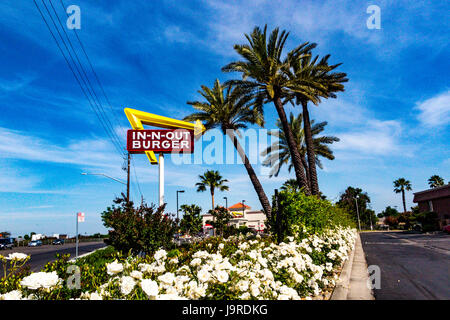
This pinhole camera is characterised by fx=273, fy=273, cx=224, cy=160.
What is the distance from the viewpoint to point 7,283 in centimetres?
279

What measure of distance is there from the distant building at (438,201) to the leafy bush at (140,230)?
34786mm

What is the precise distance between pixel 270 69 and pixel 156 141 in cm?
826

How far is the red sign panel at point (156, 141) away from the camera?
1667 centimetres

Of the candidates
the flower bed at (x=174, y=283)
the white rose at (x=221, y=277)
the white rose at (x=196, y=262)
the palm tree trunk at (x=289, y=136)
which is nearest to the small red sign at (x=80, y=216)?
the palm tree trunk at (x=289, y=136)

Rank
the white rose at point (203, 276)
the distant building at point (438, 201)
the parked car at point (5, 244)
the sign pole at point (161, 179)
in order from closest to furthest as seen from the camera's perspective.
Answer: the white rose at point (203, 276) < the sign pole at point (161, 179) < the distant building at point (438, 201) < the parked car at point (5, 244)

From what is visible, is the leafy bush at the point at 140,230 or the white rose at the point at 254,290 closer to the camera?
the white rose at the point at 254,290

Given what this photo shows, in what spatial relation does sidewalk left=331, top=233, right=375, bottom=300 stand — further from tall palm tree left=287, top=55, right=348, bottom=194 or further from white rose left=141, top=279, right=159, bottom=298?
tall palm tree left=287, top=55, right=348, bottom=194

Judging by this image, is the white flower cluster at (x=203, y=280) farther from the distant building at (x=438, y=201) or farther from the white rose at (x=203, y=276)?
the distant building at (x=438, y=201)

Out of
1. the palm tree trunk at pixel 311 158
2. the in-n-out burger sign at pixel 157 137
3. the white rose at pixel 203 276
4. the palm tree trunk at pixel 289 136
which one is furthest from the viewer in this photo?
the palm tree trunk at pixel 311 158

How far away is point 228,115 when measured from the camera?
68.1 ft

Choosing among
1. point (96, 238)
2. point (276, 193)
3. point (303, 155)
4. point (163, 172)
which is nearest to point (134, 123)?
point (163, 172)

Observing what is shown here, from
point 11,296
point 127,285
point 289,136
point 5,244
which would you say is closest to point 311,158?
point 289,136

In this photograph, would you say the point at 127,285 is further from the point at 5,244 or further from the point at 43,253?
the point at 5,244
